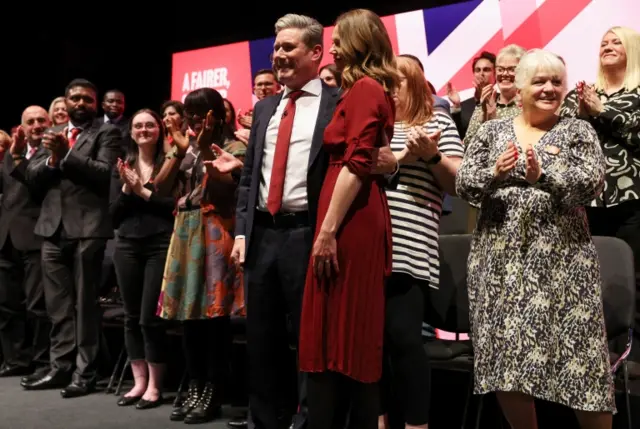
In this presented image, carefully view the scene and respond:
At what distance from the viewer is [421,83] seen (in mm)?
2838

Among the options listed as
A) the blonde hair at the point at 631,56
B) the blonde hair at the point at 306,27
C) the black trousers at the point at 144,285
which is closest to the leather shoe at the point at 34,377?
the black trousers at the point at 144,285

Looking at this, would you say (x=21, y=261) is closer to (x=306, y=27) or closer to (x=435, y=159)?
(x=306, y=27)

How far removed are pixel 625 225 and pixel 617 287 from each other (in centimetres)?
52

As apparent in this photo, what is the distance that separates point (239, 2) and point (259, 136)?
14.1 ft

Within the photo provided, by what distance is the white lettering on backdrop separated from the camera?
643 cm

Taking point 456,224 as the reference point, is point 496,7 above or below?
above

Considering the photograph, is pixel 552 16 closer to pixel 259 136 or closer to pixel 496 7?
pixel 496 7

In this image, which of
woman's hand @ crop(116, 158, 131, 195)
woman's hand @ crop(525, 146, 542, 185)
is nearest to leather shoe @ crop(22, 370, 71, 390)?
woman's hand @ crop(116, 158, 131, 195)

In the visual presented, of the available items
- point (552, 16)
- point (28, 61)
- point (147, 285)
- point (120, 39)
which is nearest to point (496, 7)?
point (552, 16)

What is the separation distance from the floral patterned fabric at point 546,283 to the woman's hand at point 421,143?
0.17 m

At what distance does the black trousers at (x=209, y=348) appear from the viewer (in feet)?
12.3

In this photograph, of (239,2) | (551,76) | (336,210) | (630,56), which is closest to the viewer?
(336,210)

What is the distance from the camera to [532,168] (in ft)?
8.03

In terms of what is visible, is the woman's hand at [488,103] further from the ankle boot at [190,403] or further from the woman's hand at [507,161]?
the ankle boot at [190,403]
